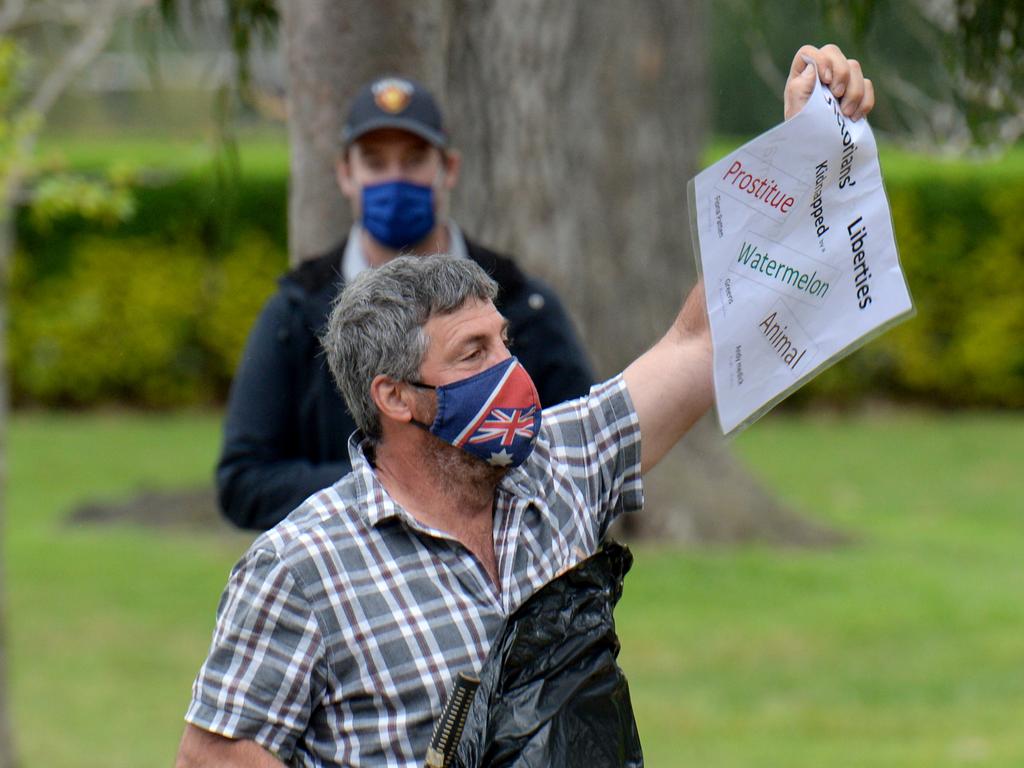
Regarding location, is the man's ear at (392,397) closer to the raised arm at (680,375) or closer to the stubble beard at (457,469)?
the stubble beard at (457,469)

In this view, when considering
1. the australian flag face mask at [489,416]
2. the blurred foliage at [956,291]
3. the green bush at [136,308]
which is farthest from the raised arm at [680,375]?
the blurred foliage at [956,291]

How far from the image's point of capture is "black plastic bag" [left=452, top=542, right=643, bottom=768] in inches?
92.6

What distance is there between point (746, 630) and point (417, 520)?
20.0 ft

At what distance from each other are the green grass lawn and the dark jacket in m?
3.17

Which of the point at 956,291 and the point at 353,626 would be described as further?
the point at 956,291

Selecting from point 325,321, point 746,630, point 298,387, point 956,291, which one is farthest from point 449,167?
point 956,291

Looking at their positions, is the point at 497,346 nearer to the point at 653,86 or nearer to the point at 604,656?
the point at 604,656

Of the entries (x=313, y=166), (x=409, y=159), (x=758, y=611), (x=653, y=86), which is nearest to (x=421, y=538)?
(x=409, y=159)

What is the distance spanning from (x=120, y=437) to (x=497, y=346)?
1322cm

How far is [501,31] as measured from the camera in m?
6.10

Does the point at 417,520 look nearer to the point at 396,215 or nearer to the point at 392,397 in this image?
the point at 392,397

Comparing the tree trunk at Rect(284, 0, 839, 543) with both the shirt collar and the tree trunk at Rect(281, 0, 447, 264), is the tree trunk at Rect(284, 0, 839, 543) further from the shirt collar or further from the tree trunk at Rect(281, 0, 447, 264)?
the shirt collar

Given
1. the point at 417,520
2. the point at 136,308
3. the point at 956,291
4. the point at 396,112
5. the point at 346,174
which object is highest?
the point at 396,112

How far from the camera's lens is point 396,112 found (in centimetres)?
375
